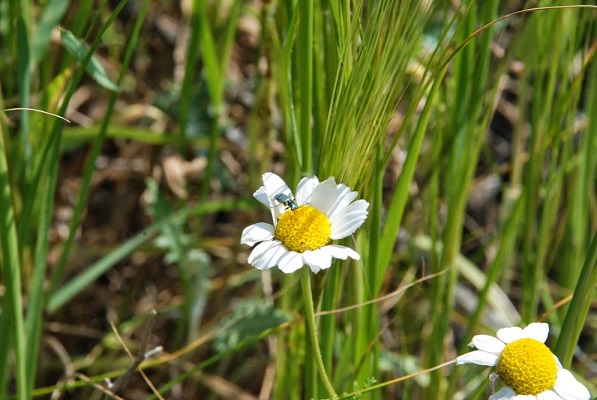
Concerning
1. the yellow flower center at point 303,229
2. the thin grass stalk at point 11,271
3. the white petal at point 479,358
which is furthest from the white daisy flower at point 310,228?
the thin grass stalk at point 11,271

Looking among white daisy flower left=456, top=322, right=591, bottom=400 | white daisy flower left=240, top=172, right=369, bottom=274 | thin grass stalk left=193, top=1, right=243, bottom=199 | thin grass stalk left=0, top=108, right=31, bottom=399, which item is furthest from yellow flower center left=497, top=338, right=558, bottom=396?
thin grass stalk left=193, top=1, right=243, bottom=199

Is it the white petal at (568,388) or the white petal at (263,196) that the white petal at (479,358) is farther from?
the white petal at (263,196)

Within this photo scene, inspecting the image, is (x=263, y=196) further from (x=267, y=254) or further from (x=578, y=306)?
(x=578, y=306)

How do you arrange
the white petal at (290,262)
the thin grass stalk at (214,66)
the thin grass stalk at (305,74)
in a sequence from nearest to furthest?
1. the white petal at (290,262)
2. the thin grass stalk at (305,74)
3. the thin grass stalk at (214,66)

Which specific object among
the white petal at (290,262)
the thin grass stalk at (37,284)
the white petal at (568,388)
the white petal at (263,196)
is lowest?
the thin grass stalk at (37,284)

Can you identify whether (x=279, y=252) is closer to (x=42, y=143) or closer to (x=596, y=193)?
(x=42, y=143)

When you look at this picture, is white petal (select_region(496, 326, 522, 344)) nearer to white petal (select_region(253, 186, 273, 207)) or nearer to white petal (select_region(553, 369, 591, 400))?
white petal (select_region(553, 369, 591, 400))

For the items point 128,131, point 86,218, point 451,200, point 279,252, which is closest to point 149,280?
point 86,218
